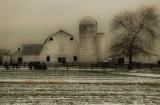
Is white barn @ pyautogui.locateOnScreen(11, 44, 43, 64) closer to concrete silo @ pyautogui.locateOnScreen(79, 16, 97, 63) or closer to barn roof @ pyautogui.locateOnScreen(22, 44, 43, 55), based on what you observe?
barn roof @ pyautogui.locateOnScreen(22, 44, 43, 55)

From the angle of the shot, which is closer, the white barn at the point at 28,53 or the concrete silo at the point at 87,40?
the concrete silo at the point at 87,40

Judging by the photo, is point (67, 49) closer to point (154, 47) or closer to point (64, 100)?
point (154, 47)

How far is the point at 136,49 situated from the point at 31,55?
27309mm

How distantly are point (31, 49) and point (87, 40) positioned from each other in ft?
48.0

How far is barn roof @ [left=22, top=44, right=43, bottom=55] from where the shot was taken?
3516 inches

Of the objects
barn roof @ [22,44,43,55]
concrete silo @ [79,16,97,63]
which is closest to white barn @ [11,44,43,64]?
barn roof @ [22,44,43,55]

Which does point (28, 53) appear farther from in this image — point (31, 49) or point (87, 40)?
point (87, 40)

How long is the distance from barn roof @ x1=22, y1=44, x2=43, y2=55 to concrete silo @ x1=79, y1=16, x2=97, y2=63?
11.6 meters

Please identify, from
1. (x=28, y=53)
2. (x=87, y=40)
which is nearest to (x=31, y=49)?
(x=28, y=53)

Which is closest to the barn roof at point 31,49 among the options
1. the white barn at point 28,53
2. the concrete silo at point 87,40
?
the white barn at point 28,53

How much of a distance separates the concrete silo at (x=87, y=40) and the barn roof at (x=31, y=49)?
11594 millimetres

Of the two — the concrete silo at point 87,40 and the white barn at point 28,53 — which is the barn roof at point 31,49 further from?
the concrete silo at point 87,40

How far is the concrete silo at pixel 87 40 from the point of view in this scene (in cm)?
8275

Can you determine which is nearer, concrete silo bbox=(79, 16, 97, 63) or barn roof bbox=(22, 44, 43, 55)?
concrete silo bbox=(79, 16, 97, 63)
